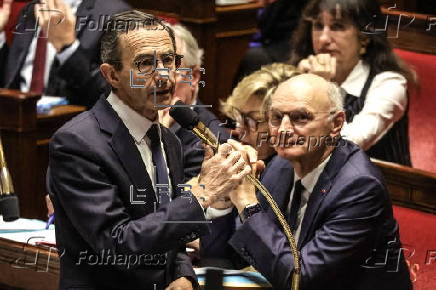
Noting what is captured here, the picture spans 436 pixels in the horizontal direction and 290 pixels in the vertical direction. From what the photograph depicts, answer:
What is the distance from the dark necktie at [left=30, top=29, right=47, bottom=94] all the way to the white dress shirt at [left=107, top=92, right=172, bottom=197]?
4.85 ft

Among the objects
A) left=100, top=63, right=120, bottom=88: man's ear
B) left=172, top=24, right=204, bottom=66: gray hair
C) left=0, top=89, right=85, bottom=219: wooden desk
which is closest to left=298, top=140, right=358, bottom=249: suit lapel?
left=100, top=63, right=120, bottom=88: man's ear

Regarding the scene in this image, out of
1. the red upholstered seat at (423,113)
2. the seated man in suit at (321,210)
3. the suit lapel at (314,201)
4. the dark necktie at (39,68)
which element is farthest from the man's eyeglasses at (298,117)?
the dark necktie at (39,68)

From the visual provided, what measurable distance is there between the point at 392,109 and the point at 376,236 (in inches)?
29.7

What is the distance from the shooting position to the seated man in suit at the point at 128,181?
Result: 1.57 metres

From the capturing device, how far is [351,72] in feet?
8.84

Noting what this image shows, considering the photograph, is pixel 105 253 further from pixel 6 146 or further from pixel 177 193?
pixel 6 146

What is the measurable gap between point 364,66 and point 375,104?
153 millimetres

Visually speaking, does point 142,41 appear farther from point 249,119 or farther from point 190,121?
point 249,119

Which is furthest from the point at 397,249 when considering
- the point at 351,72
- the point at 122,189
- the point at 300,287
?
the point at 351,72

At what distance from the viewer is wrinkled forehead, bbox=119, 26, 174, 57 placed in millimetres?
1624

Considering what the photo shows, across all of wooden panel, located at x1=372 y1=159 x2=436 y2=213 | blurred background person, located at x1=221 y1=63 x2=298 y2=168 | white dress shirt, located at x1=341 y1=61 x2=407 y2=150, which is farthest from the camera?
white dress shirt, located at x1=341 y1=61 x2=407 y2=150

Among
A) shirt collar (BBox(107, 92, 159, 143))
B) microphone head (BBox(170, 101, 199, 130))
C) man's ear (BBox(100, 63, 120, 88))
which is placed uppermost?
man's ear (BBox(100, 63, 120, 88))

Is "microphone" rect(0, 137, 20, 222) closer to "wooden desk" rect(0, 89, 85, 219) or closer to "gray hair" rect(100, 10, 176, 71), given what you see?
"gray hair" rect(100, 10, 176, 71)

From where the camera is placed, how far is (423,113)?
282cm
